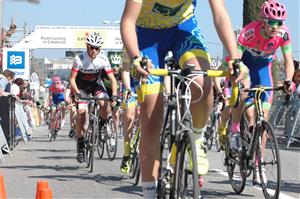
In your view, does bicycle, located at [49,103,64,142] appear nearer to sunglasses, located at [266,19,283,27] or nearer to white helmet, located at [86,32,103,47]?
white helmet, located at [86,32,103,47]

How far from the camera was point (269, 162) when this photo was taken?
678 centimetres

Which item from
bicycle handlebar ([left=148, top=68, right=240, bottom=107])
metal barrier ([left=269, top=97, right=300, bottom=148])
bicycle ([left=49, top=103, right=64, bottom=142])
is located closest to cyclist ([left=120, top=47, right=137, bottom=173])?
bicycle handlebar ([left=148, top=68, right=240, bottom=107])

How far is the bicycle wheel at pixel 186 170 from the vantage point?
4.55m

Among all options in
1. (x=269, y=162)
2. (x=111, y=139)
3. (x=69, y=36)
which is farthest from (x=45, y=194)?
(x=69, y=36)

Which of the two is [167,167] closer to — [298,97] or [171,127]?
[171,127]

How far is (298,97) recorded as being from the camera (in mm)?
16031

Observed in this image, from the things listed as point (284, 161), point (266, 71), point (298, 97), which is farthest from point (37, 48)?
point (266, 71)

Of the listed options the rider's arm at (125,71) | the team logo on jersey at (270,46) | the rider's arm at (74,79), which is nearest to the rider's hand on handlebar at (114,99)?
the rider's arm at (74,79)

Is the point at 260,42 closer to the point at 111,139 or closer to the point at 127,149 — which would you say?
the point at 127,149

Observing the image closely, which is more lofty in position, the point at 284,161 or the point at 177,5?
the point at 177,5

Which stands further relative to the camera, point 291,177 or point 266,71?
point 291,177

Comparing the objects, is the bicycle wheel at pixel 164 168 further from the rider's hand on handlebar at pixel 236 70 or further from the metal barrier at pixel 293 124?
the metal barrier at pixel 293 124

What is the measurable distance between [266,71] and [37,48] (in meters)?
53.2

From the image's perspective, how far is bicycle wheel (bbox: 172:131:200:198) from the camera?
4.55 meters
